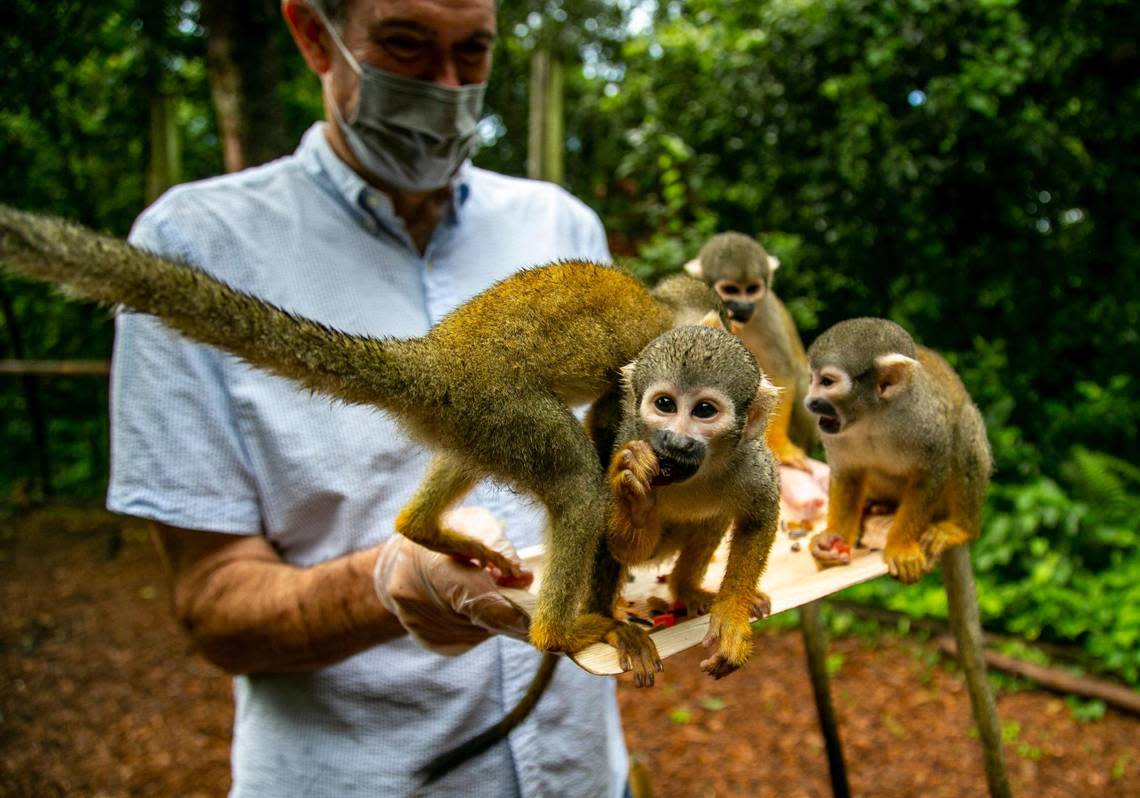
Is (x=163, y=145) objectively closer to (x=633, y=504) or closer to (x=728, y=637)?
(x=633, y=504)

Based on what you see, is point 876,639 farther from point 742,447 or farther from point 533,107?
point 533,107

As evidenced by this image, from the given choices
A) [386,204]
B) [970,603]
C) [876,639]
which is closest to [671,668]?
[876,639]

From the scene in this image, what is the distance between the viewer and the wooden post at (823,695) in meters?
2.04

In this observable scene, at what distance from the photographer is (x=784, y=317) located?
7.51 ft

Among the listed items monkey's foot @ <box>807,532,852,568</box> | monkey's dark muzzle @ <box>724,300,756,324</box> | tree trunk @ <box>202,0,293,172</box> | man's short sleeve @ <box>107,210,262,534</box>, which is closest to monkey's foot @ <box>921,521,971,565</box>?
monkey's foot @ <box>807,532,852,568</box>

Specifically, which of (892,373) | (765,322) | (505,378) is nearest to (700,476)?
(505,378)

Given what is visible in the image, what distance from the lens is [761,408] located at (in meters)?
1.30

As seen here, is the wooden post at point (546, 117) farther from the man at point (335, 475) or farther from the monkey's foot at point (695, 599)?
the monkey's foot at point (695, 599)

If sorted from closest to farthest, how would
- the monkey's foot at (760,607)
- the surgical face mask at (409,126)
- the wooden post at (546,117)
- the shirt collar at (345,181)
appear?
the monkey's foot at (760,607), the surgical face mask at (409,126), the shirt collar at (345,181), the wooden post at (546,117)

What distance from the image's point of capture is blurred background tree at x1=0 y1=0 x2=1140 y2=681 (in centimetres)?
350

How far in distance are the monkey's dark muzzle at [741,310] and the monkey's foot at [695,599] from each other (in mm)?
744

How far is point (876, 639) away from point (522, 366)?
13.3 ft

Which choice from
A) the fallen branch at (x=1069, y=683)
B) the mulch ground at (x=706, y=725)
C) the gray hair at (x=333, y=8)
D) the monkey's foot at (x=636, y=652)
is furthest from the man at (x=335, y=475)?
the fallen branch at (x=1069, y=683)

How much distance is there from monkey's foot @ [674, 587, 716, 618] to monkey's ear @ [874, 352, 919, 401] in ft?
1.90
